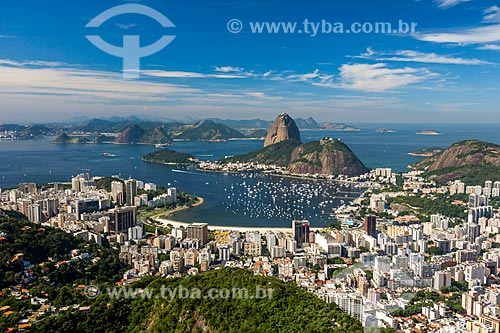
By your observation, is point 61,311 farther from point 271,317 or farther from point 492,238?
point 492,238

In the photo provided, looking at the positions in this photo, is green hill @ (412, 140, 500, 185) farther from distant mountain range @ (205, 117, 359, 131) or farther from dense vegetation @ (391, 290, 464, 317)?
distant mountain range @ (205, 117, 359, 131)

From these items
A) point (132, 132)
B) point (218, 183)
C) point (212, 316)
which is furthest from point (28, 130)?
point (212, 316)

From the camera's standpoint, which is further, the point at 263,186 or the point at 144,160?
the point at 144,160

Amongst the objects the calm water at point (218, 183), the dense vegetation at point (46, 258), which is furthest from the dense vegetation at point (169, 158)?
the dense vegetation at point (46, 258)

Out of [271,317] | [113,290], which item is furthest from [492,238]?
[113,290]

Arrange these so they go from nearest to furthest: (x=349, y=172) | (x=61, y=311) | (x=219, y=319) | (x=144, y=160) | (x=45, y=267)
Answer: (x=219, y=319) → (x=61, y=311) → (x=45, y=267) → (x=349, y=172) → (x=144, y=160)

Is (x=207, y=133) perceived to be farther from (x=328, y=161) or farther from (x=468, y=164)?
(x=468, y=164)

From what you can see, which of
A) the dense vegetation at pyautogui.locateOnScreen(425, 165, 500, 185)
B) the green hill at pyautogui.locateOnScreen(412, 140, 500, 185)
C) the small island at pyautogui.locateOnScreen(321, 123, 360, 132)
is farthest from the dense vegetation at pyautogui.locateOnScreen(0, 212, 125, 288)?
the small island at pyautogui.locateOnScreen(321, 123, 360, 132)
